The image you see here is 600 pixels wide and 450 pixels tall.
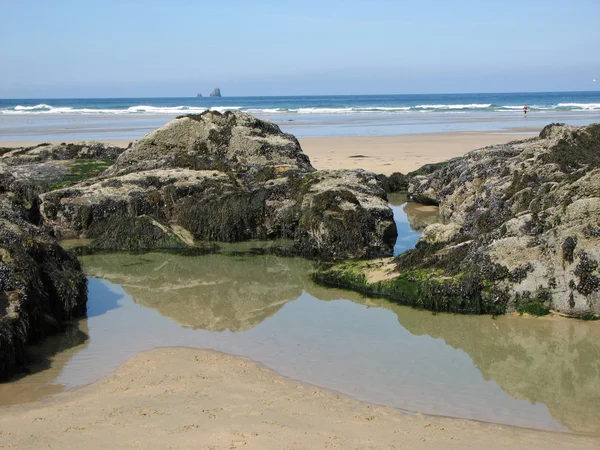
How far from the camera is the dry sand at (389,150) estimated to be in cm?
1789

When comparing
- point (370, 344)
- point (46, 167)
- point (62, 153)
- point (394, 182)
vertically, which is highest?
point (62, 153)

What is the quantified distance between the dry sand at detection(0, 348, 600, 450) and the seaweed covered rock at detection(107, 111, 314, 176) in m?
7.41

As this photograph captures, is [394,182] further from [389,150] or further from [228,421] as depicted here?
[228,421]

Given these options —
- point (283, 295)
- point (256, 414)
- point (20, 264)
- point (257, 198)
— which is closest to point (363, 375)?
point (256, 414)

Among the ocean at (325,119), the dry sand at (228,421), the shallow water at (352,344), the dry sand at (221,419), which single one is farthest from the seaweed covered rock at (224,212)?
the ocean at (325,119)

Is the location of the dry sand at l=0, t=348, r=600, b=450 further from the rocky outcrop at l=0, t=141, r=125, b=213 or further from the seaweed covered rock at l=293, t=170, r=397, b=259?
the rocky outcrop at l=0, t=141, r=125, b=213

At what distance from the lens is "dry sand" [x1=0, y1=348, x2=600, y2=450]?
4.04 m

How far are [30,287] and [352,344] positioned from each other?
282 centimetres


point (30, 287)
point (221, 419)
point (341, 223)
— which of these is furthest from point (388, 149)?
point (221, 419)

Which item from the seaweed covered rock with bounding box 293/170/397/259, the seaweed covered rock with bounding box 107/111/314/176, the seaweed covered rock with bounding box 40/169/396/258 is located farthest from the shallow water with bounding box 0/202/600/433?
the seaweed covered rock with bounding box 107/111/314/176

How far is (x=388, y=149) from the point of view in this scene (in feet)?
74.2

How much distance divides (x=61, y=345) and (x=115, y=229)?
394 cm

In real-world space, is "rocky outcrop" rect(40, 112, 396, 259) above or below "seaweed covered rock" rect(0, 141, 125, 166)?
below

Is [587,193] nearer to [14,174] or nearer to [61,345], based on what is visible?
[61,345]
